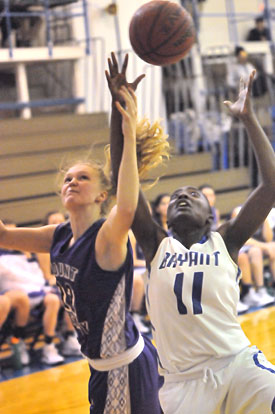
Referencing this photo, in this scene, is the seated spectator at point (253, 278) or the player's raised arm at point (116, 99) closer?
the player's raised arm at point (116, 99)

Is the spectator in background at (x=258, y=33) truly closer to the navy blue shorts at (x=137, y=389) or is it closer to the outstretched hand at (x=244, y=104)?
the outstretched hand at (x=244, y=104)

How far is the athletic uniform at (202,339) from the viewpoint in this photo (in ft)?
8.25

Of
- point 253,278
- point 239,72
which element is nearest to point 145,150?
point 253,278

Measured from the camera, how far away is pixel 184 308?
2615 mm

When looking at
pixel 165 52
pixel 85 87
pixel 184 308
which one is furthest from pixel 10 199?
pixel 184 308

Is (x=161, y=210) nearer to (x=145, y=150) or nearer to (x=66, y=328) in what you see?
(x=66, y=328)

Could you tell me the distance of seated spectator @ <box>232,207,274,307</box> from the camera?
6.69 metres

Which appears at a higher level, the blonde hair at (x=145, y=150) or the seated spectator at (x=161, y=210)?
the blonde hair at (x=145, y=150)

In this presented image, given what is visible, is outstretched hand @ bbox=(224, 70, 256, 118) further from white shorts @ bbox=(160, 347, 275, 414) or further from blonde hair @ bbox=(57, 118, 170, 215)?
white shorts @ bbox=(160, 347, 275, 414)

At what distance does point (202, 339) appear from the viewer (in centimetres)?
259

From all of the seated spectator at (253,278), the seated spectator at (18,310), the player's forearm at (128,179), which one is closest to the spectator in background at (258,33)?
the seated spectator at (253,278)

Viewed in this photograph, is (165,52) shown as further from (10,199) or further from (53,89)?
(53,89)

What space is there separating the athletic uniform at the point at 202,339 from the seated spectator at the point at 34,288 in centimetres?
287

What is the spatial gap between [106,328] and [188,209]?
61cm
